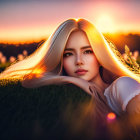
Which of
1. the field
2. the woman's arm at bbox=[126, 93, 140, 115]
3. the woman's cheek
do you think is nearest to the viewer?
the field

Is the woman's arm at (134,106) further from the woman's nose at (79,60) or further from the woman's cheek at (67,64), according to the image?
the woman's cheek at (67,64)

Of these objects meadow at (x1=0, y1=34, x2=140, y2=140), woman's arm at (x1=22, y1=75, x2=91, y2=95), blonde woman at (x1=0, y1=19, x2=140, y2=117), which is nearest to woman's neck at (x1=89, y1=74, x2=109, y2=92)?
blonde woman at (x1=0, y1=19, x2=140, y2=117)

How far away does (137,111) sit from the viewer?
7.00 ft

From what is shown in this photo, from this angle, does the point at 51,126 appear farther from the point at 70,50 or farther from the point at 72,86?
the point at 70,50

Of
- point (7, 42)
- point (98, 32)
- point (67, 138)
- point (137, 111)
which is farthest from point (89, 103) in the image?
point (7, 42)

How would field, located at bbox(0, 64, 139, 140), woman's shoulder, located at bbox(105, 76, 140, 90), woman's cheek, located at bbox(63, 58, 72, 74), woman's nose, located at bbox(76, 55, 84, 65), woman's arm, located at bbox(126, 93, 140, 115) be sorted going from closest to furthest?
field, located at bbox(0, 64, 139, 140), woman's arm, located at bbox(126, 93, 140, 115), woman's shoulder, located at bbox(105, 76, 140, 90), woman's nose, located at bbox(76, 55, 84, 65), woman's cheek, located at bbox(63, 58, 72, 74)

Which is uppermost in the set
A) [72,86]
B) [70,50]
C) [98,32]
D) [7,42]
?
[98,32]

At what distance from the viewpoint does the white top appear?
2207 mm

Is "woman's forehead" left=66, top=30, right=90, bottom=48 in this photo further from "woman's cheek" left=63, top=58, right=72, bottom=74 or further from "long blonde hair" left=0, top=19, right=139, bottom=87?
"woman's cheek" left=63, top=58, right=72, bottom=74

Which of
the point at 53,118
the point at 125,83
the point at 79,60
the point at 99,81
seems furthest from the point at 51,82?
the point at 99,81

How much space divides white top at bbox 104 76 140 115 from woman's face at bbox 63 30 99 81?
491 millimetres

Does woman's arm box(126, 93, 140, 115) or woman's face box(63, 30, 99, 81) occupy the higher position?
woman's face box(63, 30, 99, 81)

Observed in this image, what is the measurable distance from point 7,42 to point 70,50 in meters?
8.24

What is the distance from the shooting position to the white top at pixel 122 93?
221 cm
